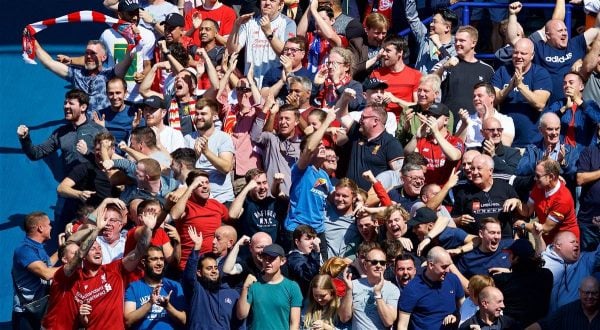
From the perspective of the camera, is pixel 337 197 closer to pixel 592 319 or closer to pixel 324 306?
pixel 324 306

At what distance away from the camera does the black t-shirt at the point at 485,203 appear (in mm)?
18188

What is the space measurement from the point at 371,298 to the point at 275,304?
0.93 meters

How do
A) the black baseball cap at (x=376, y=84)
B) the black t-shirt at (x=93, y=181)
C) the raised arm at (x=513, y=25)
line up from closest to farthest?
the black baseball cap at (x=376, y=84), the black t-shirt at (x=93, y=181), the raised arm at (x=513, y=25)

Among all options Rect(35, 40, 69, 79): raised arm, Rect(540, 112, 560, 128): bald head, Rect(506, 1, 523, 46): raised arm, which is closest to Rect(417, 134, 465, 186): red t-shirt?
Rect(540, 112, 560, 128): bald head

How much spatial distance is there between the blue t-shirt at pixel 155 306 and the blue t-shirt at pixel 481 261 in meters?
2.74

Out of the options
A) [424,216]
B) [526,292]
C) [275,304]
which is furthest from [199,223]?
[526,292]

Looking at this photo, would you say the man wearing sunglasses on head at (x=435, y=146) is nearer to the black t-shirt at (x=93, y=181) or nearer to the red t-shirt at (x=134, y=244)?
the red t-shirt at (x=134, y=244)

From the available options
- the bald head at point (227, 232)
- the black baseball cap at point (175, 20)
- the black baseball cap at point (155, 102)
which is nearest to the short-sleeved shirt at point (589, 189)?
the bald head at point (227, 232)

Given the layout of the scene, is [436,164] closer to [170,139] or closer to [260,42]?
[170,139]

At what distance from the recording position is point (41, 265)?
18656 mm

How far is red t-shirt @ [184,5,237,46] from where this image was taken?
22.1 metres

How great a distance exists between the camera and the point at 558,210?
713 inches

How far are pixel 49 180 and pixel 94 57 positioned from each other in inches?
74.4

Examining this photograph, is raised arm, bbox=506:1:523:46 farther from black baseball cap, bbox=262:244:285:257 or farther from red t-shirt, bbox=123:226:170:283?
red t-shirt, bbox=123:226:170:283
